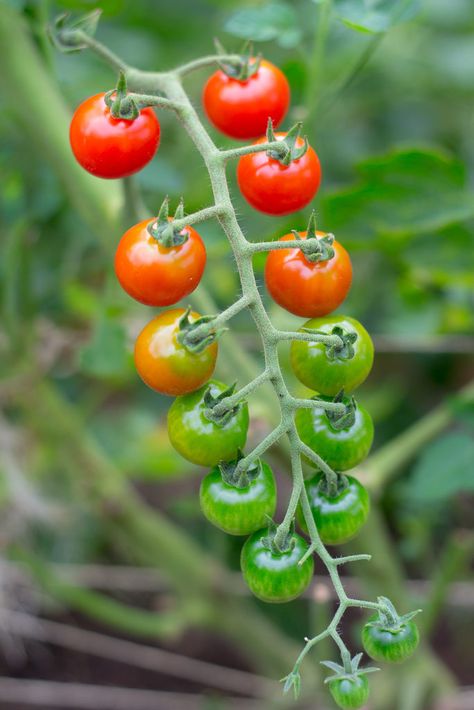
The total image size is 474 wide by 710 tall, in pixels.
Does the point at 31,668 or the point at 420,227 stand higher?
the point at 420,227

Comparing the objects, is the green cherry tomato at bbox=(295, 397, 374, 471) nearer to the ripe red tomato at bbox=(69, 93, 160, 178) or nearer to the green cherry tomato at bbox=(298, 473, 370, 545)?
the green cherry tomato at bbox=(298, 473, 370, 545)

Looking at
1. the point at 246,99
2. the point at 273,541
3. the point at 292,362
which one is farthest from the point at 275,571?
the point at 246,99

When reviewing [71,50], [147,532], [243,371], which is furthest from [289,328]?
[71,50]

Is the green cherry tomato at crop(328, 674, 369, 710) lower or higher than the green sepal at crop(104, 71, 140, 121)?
lower

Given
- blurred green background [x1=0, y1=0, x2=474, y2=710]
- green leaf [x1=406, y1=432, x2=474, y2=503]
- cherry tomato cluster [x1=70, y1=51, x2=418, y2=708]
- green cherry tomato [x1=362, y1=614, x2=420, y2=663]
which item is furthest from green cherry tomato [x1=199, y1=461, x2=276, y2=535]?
green leaf [x1=406, y1=432, x2=474, y2=503]

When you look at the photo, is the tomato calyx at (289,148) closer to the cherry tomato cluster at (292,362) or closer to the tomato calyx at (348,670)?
the cherry tomato cluster at (292,362)

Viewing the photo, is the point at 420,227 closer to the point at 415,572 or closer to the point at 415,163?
the point at 415,163
